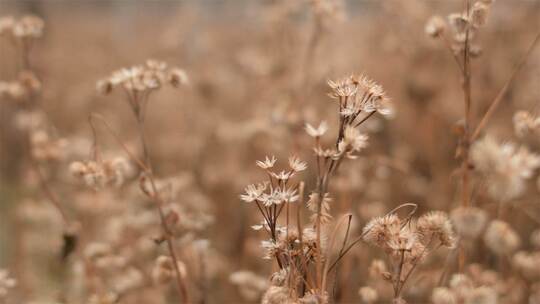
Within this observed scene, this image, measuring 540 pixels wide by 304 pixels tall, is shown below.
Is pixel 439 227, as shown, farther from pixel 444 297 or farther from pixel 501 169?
pixel 501 169

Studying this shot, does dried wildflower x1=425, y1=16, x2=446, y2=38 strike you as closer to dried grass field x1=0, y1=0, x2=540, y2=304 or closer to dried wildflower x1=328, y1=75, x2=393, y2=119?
dried grass field x1=0, y1=0, x2=540, y2=304

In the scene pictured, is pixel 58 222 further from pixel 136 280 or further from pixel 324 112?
pixel 324 112

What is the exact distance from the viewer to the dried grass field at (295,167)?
4.19 ft

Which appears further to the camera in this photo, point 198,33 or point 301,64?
point 198,33

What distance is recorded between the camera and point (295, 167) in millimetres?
1245

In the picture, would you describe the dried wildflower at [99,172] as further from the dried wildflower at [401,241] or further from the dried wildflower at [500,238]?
the dried wildflower at [500,238]

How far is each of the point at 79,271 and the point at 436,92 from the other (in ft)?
7.51

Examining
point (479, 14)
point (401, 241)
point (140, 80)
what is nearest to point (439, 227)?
point (401, 241)

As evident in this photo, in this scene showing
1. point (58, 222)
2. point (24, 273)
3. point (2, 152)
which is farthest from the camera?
point (2, 152)

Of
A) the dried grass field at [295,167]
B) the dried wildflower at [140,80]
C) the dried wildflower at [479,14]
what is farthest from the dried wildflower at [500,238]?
the dried wildflower at [140,80]

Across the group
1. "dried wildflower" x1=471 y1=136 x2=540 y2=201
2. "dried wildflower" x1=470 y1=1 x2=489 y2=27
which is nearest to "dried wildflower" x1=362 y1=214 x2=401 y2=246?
"dried wildflower" x1=471 y1=136 x2=540 y2=201

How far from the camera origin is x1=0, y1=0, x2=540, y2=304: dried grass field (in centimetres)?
128

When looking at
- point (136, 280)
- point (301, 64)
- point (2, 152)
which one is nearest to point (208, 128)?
point (301, 64)

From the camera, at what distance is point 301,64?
12.0ft
